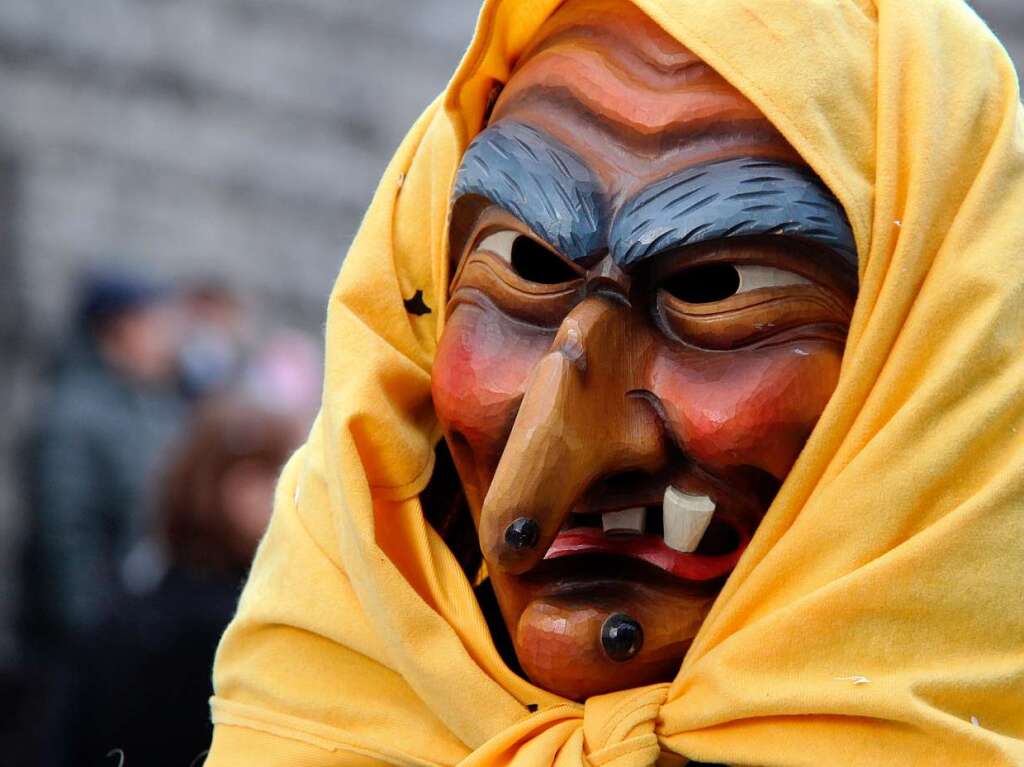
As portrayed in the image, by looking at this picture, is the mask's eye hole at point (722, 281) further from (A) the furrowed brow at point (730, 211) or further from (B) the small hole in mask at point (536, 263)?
(B) the small hole in mask at point (536, 263)

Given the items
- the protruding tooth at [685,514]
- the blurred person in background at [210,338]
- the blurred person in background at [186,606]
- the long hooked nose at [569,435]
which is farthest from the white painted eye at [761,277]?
the blurred person in background at [210,338]

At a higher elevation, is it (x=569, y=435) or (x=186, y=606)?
(x=569, y=435)

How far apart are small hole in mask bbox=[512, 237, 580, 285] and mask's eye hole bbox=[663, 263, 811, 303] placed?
0.49ft

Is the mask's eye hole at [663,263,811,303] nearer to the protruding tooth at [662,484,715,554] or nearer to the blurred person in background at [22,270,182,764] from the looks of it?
the protruding tooth at [662,484,715,554]

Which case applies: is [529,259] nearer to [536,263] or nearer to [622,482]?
[536,263]

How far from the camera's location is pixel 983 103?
6.98 feet

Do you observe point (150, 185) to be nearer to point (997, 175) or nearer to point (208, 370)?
point (208, 370)

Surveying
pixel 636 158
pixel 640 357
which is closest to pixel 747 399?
pixel 640 357

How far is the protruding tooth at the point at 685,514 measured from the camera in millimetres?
2008

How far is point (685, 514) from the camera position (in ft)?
6.59

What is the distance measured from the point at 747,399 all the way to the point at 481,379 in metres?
0.31

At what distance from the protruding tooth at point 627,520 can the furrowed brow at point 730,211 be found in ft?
0.91

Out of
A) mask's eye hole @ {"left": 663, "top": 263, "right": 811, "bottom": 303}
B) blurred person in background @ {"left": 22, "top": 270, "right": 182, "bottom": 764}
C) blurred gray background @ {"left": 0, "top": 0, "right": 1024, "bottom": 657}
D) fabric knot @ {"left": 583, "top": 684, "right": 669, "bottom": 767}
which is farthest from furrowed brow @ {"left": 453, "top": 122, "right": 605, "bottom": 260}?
blurred gray background @ {"left": 0, "top": 0, "right": 1024, "bottom": 657}

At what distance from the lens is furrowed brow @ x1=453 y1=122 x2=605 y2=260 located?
204cm
